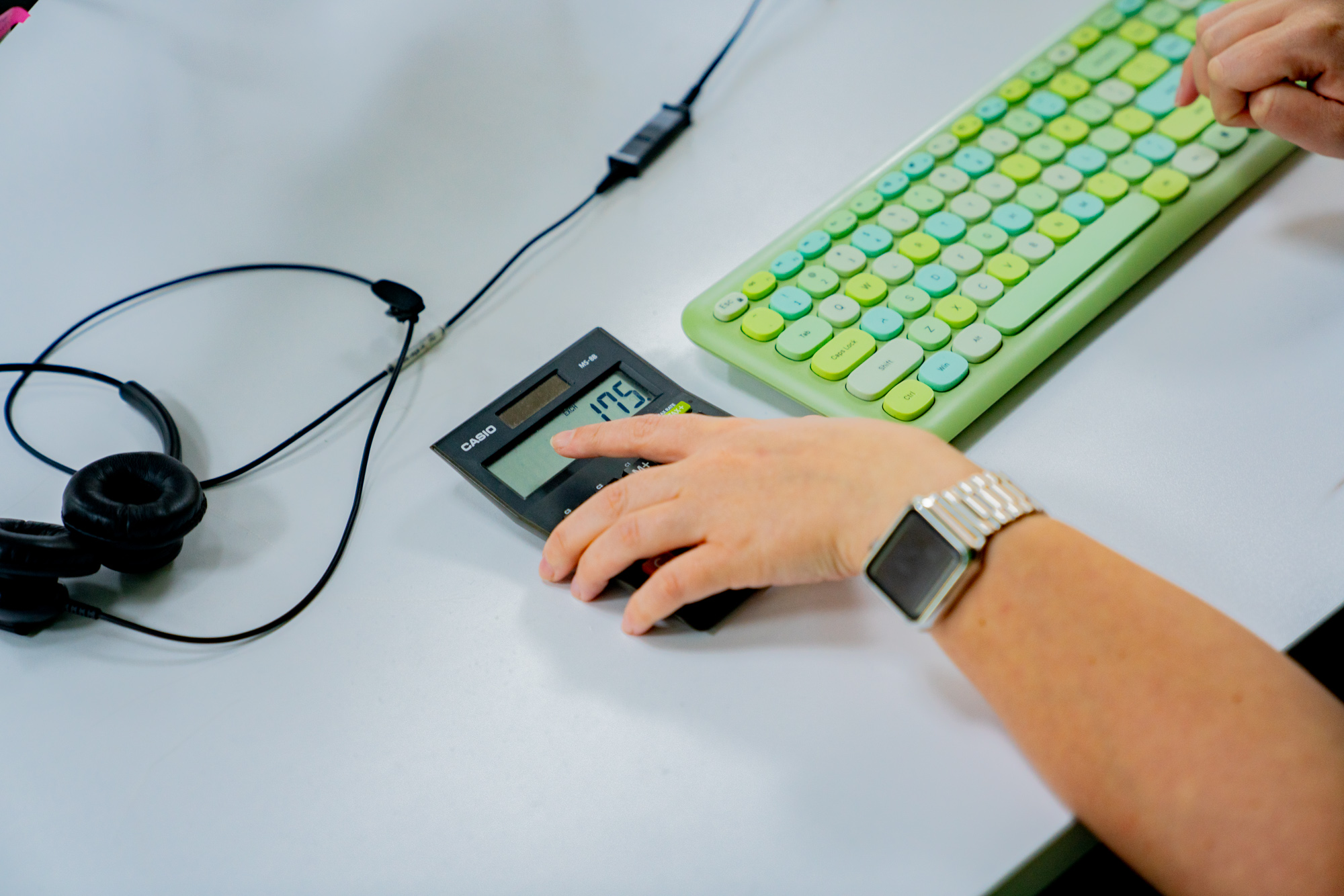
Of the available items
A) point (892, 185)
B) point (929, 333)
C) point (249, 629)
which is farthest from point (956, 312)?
point (249, 629)

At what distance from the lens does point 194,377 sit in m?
0.65

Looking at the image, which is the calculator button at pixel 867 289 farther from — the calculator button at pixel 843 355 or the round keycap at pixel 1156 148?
the round keycap at pixel 1156 148

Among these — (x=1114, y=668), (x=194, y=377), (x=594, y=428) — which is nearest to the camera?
(x=1114, y=668)

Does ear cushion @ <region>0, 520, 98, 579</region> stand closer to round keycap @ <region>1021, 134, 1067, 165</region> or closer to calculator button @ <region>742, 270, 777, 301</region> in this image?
calculator button @ <region>742, 270, 777, 301</region>

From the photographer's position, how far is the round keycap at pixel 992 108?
2.23ft

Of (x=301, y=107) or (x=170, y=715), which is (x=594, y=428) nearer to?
(x=170, y=715)

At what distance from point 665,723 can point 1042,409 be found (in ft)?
0.98

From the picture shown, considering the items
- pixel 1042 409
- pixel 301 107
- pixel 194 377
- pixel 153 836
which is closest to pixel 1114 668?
pixel 1042 409

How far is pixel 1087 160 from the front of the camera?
2.10 ft

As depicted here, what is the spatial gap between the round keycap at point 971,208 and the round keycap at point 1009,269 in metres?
0.04

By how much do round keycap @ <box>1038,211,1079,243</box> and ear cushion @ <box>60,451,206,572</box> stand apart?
1.80 feet

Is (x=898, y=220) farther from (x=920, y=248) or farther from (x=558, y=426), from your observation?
(x=558, y=426)

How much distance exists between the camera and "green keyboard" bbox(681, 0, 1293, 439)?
0.55 metres

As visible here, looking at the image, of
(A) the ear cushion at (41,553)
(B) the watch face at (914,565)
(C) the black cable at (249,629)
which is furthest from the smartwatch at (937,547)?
(A) the ear cushion at (41,553)
